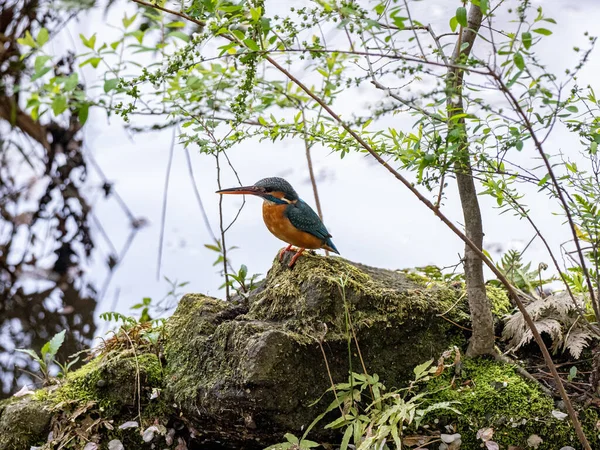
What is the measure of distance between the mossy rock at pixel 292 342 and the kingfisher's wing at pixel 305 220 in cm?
10

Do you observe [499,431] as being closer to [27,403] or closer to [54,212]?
[27,403]

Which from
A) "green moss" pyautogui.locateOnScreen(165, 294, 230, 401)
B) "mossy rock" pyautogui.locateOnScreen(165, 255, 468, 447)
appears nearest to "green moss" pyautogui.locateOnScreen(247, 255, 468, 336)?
"mossy rock" pyautogui.locateOnScreen(165, 255, 468, 447)

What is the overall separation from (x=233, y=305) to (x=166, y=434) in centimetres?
49

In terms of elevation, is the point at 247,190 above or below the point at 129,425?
above

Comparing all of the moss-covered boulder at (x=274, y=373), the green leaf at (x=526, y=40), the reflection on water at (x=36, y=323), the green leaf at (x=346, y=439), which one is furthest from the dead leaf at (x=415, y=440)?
the reflection on water at (x=36, y=323)

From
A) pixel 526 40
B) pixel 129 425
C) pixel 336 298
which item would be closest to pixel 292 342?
pixel 336 298

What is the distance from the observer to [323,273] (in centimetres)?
226

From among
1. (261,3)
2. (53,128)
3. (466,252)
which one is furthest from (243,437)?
(53,128)

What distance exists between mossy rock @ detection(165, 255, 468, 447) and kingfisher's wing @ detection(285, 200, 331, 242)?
10 centimetres

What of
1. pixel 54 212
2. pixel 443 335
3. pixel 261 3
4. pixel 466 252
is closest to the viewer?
pixel 261 3

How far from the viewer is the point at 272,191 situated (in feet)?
7.85

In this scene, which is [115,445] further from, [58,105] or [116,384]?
[58,105]

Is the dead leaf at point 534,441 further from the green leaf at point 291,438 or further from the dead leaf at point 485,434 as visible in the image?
the green leaf at point 291,438

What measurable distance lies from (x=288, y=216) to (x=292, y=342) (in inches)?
18.5
